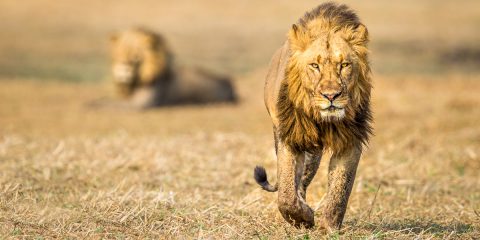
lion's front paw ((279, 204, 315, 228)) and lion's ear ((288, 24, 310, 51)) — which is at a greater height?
lion's ear ((288, 24, 310, 51))

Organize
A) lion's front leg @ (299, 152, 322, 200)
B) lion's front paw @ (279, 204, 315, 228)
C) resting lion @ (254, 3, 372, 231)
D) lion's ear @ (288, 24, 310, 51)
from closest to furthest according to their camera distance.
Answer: resting lion @ (254, 3, 372, 231), lion's ear @ (288, 24, 310, 51), lion's front paw @ (279, 204, 315, 228), lion's front leg @ (299, 152, 322, 200)

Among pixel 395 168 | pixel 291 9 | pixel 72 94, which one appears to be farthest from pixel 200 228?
pixel 291 9

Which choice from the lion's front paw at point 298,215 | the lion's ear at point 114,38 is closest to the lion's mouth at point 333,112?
the lion's front paw at point 298,215

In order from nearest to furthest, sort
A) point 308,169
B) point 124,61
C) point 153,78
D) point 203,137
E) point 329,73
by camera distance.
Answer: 1. point 329,73
2. point 308,169
3. point 203,137
4. point 124,61
5. point 153,78

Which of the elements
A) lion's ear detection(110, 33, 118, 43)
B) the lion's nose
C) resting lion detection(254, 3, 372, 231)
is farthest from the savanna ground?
lion's ear detection(110, 33, 118, 43)

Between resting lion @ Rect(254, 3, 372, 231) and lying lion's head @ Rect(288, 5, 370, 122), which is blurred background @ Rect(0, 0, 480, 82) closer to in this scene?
resting lion @ Rect(254, 3, 372, 231)

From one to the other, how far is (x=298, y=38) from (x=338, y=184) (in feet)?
2.90

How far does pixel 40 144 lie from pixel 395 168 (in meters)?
3.65

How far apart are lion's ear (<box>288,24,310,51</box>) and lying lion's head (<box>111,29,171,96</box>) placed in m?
10.9

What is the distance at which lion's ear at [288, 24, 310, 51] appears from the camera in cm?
543

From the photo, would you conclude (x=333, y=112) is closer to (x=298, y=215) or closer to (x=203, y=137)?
(x=298, y=215)

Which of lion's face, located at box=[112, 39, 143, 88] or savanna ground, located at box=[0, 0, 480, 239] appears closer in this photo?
savanna ground, located at box=[0, 0, 480, 239]

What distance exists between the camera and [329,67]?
17.2 ft

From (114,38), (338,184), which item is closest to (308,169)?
(338,184)
